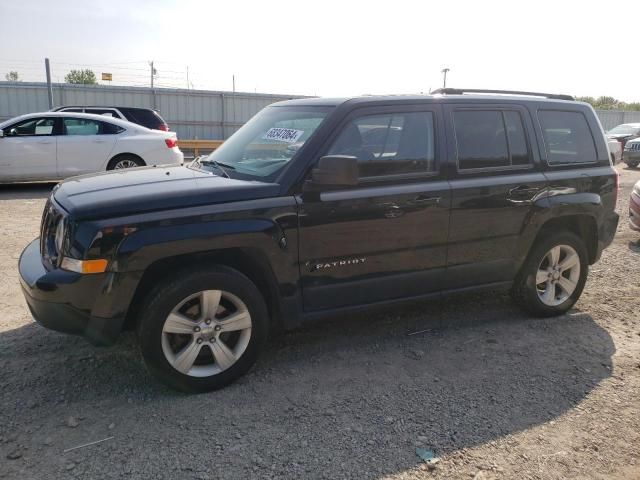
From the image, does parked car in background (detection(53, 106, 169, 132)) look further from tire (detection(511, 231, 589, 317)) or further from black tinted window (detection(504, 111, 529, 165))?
tire (detection(511, 231, 589, 317))

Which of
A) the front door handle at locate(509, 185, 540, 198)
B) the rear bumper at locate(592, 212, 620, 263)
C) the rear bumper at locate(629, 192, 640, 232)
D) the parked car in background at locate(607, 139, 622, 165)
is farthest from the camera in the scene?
the rear bumper at locate(629, 192, 640, 232)

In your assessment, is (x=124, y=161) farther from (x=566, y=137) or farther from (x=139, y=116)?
(x=566, y=137)

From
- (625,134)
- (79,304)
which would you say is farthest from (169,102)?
(79,304)

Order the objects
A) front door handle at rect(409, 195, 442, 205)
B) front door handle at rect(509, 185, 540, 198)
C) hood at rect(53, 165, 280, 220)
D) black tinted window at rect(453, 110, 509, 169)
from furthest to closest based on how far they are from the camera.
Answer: front door handle at rect(509, 185, 540, 198), black tinted window at rect(453, 110, 509, 169), front door handle at rect(409, 195, 442, 205), hood at rect(53, 165, 280, 220)

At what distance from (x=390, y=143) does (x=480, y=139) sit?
831 millimetres

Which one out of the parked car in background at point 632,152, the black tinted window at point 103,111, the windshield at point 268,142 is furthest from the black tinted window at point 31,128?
the parked car in background at point 632,152

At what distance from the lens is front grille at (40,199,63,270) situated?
10.4 ft

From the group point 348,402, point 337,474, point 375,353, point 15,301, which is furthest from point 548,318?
point 15,301

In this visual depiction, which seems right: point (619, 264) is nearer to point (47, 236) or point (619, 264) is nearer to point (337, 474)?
point (337, 474)

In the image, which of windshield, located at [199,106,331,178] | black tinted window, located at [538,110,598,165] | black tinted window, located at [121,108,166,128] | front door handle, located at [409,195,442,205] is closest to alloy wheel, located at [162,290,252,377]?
windshield, located at [199,106,331,178]

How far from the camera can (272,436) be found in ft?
9.47

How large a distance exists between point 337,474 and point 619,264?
5354 millimetres

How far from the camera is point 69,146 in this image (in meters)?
10.3

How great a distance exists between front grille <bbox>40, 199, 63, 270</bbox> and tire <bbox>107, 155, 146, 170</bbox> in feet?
24.6
